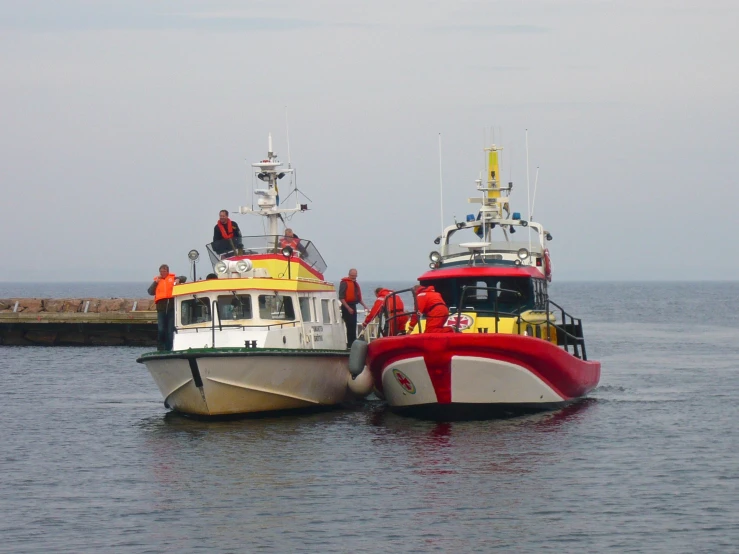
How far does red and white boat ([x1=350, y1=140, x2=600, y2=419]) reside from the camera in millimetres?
21766

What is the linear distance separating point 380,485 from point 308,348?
7012 millimetres

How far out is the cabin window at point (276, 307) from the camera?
77.6 feet

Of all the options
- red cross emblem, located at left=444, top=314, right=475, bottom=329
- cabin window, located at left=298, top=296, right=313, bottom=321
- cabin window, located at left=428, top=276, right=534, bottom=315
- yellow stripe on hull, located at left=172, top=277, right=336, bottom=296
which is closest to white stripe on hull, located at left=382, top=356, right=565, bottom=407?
red cross emblem, located at left=444, top=314, right=475, bottom=329

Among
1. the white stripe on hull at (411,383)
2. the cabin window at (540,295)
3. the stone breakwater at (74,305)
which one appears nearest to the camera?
the white stripe on hull at (411,383)

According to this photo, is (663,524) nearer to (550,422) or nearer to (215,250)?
(550,422)

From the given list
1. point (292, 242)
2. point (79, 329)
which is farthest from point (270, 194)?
point (79, 329)

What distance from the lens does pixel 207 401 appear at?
2259 cm

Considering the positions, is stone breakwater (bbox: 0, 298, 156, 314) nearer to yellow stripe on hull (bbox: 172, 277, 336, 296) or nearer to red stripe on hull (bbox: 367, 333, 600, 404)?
yellow stripe on hull (bbox: 172, 277, 336, 296)

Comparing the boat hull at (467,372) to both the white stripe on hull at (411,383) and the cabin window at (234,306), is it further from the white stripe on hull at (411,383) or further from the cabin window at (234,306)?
the cabin window at (234,306)

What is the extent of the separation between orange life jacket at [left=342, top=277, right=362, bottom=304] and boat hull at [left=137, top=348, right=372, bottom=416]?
2648 millimetres

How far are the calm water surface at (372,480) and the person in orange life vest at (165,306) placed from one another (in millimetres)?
1649

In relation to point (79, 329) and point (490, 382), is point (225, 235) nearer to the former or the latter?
point (490, 382)

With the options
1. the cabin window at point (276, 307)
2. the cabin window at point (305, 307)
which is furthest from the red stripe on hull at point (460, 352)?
the cabin window at point (276, 307)

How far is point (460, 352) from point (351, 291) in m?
5.95
